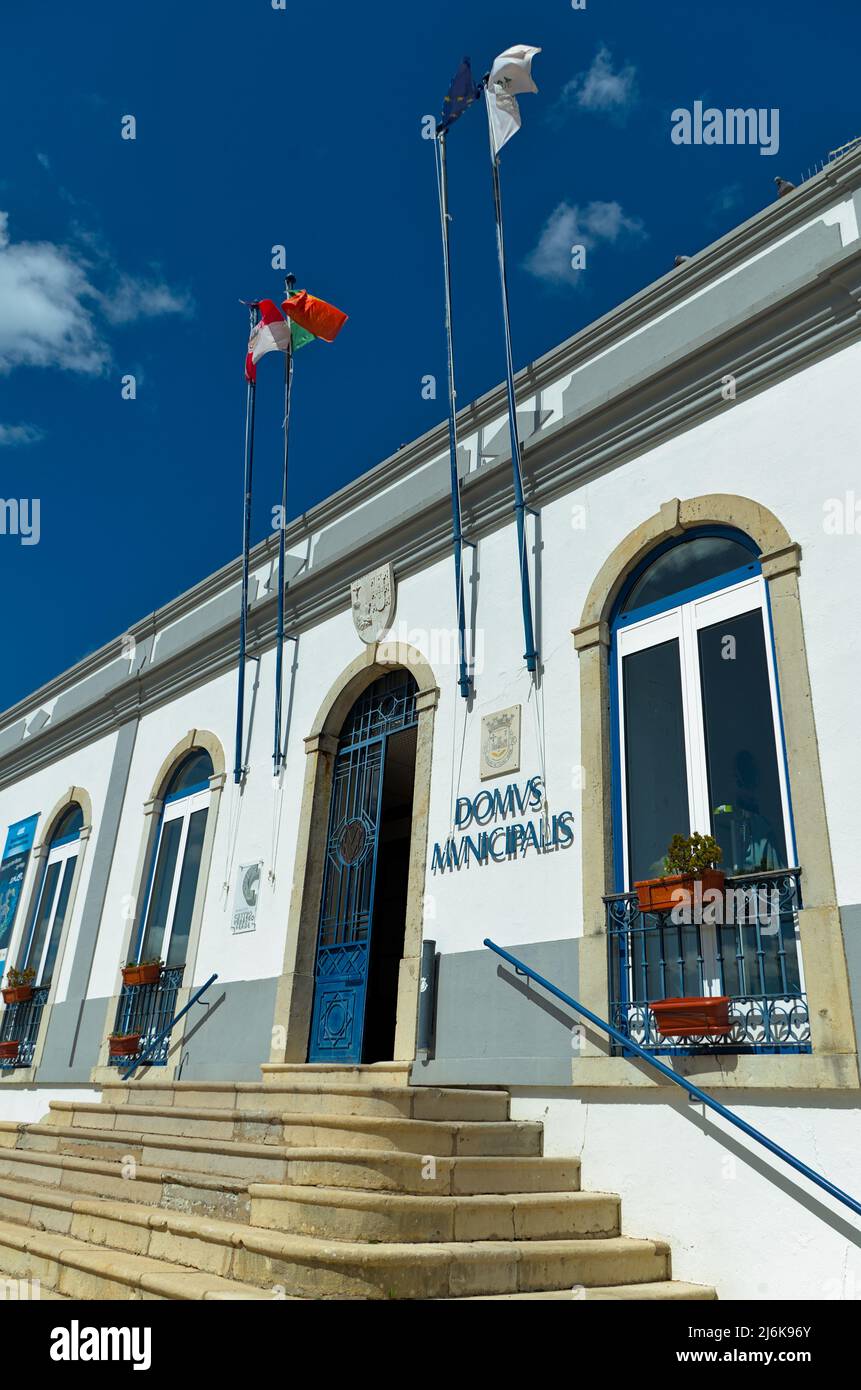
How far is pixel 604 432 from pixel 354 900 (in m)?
4.13

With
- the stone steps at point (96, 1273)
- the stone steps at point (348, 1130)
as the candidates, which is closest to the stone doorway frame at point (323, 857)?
the stone steps at point (348, 1130)

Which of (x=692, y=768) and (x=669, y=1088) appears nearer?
(x=669, y=1088)

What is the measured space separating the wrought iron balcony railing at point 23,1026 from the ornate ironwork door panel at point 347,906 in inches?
195

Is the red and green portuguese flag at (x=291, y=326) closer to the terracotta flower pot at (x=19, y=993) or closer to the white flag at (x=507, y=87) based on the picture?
the white flag at (x=507, y=87)

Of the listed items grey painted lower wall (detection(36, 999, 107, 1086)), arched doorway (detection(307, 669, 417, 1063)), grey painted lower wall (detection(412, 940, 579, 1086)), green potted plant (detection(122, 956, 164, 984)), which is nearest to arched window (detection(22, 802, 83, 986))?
grey painted lower wall (detection(36, 999, 107, 1086))

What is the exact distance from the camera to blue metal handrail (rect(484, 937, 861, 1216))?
4395 mm

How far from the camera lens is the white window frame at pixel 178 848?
1008 centimetres

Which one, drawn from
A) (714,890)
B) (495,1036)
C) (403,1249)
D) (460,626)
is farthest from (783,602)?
(403,1249)

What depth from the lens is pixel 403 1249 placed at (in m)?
4.18

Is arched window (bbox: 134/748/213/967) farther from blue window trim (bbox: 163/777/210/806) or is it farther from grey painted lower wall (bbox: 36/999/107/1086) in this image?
grey painted lower wall (bbox: 36/999/107/1086)

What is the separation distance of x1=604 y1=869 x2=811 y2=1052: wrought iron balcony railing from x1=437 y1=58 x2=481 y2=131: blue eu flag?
675 cm

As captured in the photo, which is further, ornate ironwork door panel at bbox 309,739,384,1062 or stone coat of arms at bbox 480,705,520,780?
ornate ironwork door panel at bbox 309,739,384,1062

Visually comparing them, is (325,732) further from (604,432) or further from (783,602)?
(783,602)

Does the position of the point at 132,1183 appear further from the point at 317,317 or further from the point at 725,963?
the point at 317,317
